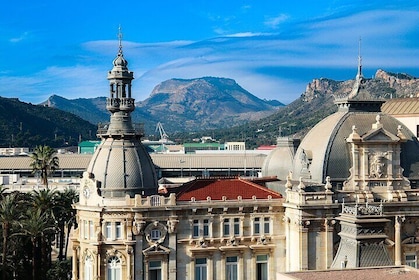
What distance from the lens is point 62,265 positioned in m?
86.5

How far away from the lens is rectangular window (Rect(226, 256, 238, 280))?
6994 centimetres

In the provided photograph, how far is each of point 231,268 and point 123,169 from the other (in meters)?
14.1

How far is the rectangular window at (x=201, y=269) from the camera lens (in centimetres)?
6912

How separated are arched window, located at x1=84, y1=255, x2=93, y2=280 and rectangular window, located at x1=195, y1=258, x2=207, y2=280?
Answer: 9769 millimetres

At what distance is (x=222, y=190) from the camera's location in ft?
234

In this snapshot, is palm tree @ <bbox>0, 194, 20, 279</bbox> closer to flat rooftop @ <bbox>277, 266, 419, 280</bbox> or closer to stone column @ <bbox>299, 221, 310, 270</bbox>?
stone column @ <bbox>299, 221, 310, 270</bbox>

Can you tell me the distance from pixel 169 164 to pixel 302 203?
314ft

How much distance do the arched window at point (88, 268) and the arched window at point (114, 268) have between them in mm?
1797

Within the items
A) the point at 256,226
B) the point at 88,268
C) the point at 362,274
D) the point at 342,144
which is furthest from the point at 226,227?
the point at 362,274

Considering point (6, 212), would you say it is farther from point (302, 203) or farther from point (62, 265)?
point (302, 203)

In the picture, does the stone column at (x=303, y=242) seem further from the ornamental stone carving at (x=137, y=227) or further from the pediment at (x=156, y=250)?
the ornamental stone carving at (x=137, y=227)

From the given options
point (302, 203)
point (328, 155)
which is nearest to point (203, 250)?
point (302, 203)

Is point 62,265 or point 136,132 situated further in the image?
point 62,265

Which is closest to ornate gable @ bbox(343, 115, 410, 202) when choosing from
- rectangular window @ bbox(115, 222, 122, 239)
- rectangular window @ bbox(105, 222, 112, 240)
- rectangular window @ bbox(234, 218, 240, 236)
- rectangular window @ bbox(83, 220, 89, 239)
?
rectangular window @ bbox(234, 218, 240, 236)
